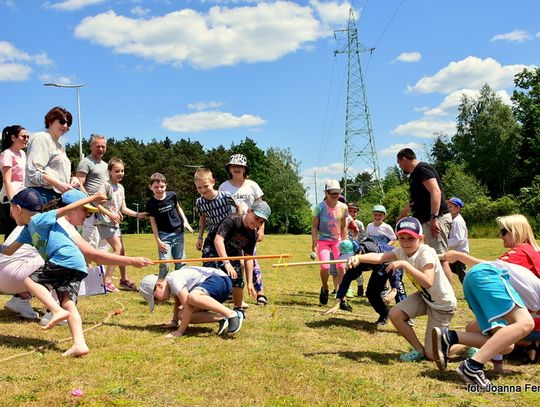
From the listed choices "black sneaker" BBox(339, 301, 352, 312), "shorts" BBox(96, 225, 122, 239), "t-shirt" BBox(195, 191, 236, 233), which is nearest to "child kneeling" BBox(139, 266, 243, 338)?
"t-shirt" BBox(195, 191, 236, 233)

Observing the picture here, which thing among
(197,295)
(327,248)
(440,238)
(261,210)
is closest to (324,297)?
(327,248)

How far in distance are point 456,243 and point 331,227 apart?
8.92 ft

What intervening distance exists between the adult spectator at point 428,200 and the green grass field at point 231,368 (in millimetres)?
1309

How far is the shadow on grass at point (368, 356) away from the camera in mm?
4719

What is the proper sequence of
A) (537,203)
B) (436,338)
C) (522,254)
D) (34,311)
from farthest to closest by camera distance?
(537,203), (34,311), (522,254), (436,338)

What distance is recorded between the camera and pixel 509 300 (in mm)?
4145

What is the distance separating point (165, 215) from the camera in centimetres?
819

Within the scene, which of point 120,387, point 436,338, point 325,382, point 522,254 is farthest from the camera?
point 522,254

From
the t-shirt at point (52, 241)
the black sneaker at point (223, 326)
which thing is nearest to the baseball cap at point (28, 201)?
the t-shirt at point (52, 241)

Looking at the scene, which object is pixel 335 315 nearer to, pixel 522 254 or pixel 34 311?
pixel 522 254

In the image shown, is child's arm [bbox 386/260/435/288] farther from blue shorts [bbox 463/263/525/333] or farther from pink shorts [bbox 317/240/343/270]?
pink shorts [bbox 317/240/343/270]

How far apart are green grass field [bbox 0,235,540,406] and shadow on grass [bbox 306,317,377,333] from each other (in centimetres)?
1

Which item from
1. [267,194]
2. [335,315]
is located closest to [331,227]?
[335,315]

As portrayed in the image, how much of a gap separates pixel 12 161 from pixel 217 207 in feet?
9.25
